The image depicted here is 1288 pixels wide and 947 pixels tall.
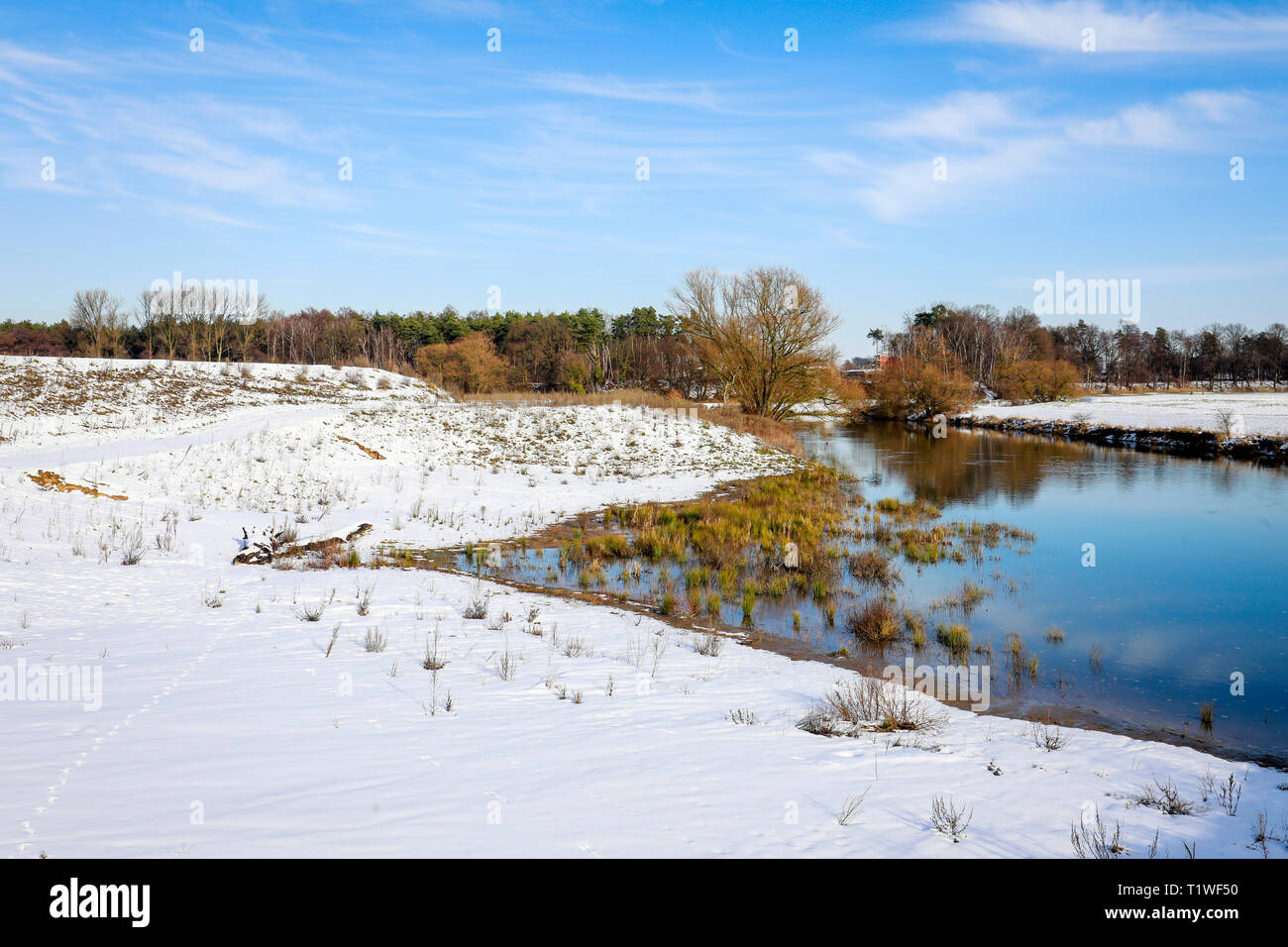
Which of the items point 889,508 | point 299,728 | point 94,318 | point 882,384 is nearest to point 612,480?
point 889,508

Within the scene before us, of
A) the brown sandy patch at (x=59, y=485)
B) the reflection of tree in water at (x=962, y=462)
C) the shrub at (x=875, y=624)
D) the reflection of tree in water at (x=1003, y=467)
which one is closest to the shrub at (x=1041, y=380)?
the reflection of tree in water at (x=962, y=462)

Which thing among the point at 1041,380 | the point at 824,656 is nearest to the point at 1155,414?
the point at 1041,380

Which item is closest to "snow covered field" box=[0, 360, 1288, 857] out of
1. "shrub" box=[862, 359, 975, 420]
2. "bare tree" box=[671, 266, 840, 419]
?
"bare tree" box=[671, 266, 840, 419]

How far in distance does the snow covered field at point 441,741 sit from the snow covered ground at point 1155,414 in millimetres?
39283

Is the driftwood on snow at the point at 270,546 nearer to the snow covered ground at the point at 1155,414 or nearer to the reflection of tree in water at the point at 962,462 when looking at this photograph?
the reflection of tree in water at the point at 962,462

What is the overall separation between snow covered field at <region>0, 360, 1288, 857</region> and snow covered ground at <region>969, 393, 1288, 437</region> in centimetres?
3928

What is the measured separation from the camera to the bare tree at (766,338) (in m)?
40.8

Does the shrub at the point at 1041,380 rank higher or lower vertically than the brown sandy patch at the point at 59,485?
higher

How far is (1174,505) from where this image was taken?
20.2 metres

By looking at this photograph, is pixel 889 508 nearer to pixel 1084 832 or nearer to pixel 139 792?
pixel 1084 832

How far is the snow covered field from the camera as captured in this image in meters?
3.88

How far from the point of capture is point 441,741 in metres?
5.16

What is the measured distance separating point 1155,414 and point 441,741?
56118mm
